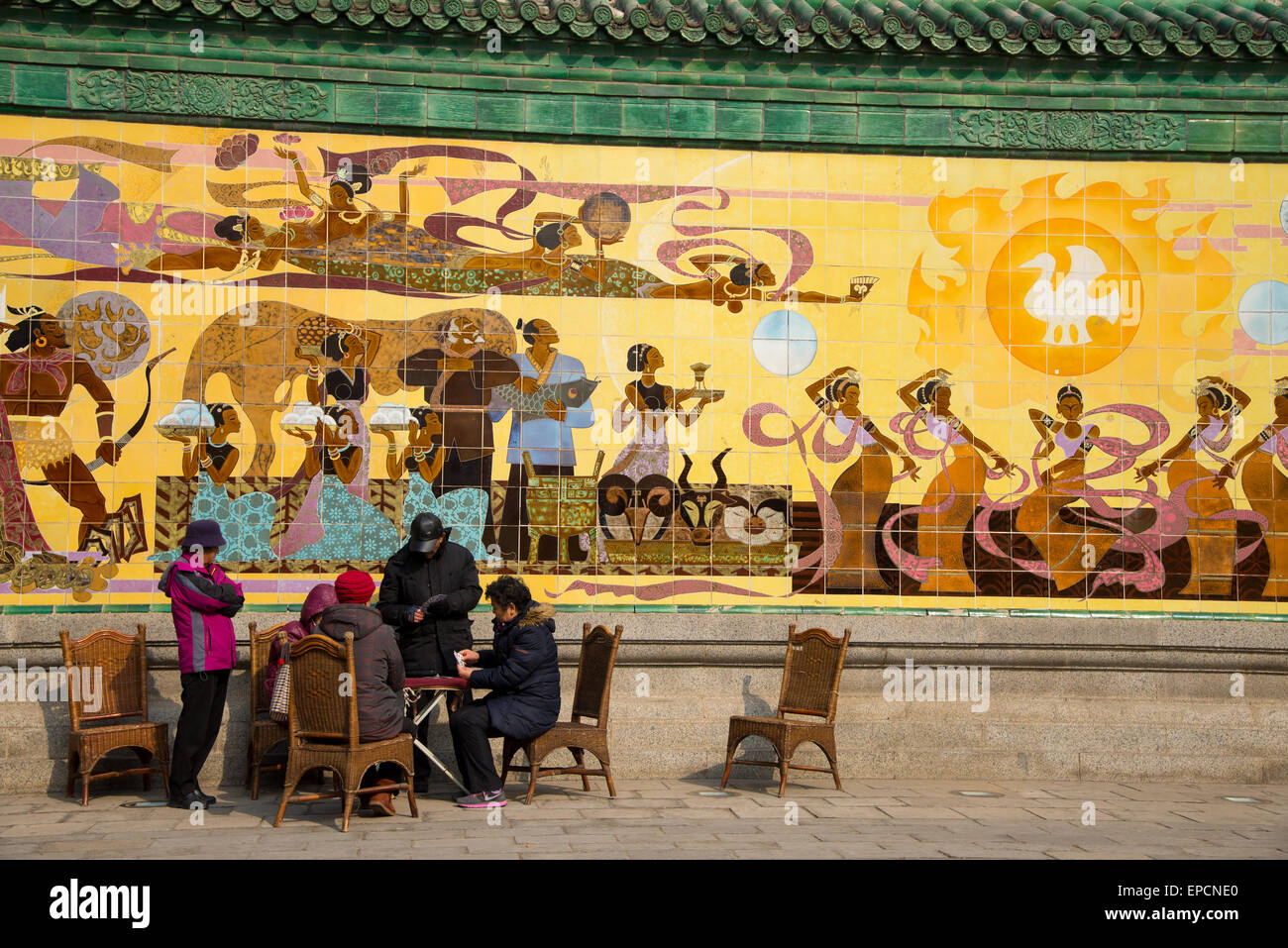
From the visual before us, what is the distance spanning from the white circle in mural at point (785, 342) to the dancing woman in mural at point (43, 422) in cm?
451

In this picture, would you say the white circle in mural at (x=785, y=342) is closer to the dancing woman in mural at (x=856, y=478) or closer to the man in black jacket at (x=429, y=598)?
the dancing woman in mural at (x=856, y=478)

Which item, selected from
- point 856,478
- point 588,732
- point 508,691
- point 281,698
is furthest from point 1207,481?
point 281,698

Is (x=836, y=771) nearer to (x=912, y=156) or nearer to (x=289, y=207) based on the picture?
(x=912, y=156)

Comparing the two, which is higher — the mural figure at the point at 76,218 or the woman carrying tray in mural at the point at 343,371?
the mural figure at the point at 76,218

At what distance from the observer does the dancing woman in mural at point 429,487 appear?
366 inches

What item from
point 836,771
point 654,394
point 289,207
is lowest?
point 836,771

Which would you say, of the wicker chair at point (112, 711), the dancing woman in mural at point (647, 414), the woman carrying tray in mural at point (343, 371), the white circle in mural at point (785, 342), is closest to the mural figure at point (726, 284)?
the white circle in mural at point (785, 342)

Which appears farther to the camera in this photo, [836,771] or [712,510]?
[712,510]

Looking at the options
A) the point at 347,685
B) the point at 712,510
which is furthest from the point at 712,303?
the point at 347,685

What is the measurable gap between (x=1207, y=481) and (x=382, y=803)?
6305mm

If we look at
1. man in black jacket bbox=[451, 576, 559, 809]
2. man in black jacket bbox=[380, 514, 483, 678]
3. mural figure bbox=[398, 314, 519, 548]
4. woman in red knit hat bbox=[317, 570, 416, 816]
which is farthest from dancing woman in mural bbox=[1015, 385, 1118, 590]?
woman in red knit hat bbox=[317, 570, 416, 816]

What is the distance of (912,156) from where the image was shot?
9.89m

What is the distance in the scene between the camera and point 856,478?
969 centimetres

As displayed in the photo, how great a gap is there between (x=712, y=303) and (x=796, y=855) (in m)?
4.28
